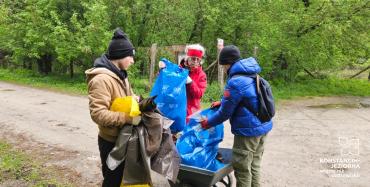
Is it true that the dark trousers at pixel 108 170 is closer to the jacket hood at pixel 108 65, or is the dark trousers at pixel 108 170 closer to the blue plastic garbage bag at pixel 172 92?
the jacket hood at pixel 108 65

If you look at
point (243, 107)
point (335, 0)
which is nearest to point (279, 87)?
point (335, 0)

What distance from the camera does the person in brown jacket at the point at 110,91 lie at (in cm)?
307

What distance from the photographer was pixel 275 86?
1469 centimetres

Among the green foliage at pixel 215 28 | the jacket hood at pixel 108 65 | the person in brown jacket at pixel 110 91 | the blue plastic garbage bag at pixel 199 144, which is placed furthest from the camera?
the green foliage at pixel 215 28

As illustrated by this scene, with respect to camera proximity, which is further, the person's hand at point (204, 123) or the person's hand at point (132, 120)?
the person's hand at point (204, 123)

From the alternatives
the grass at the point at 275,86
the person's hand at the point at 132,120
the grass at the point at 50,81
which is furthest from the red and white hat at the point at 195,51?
the grass at the point at 50,81

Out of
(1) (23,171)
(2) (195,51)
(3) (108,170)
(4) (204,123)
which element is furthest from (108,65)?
(1) (23,171)

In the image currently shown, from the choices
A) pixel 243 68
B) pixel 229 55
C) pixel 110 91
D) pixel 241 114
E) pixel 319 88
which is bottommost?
pixel 319 88

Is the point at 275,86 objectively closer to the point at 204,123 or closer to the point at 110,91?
the point at 204,123

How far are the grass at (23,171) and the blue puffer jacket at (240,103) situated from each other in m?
2.50

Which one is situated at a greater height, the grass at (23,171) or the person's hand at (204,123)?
the person's hand at (204,123)

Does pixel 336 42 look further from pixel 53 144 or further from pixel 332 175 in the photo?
pixel 53 144

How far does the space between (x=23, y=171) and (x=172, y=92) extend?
2.73 metres

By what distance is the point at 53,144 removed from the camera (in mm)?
6902
